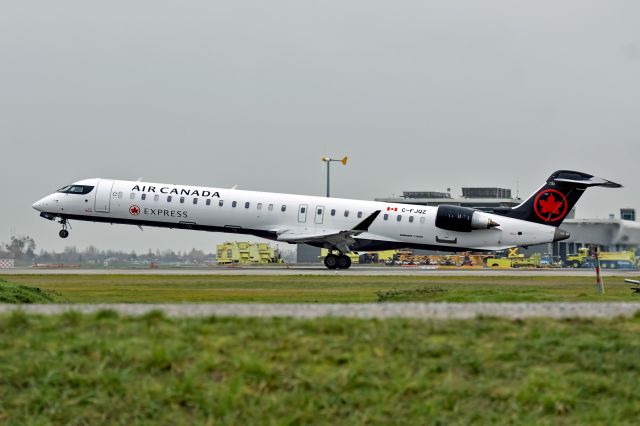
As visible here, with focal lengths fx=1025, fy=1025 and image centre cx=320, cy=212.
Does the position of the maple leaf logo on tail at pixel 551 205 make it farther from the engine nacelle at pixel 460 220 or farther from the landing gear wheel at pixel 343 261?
the landing gear wheel at pixel 343 261

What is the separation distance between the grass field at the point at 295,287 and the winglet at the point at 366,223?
6908mm

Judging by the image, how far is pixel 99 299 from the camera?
33812 mm

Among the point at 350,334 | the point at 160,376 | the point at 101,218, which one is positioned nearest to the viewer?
the point at 160,376

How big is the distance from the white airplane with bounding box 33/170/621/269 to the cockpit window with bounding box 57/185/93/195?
0.22ft

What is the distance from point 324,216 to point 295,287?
1693cm

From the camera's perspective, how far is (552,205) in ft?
196

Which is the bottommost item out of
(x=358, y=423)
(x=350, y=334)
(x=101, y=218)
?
(x=358, y=423)

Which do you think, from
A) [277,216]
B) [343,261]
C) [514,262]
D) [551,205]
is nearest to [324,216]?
[277,216]

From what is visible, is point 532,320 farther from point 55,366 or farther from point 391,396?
point 55,366

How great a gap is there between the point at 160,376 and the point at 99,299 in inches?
829

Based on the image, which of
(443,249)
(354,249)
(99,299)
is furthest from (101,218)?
(99,299)

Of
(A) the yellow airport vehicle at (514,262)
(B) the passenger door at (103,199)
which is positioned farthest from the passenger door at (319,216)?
(A) the yellow airport vehicle at (514,262)

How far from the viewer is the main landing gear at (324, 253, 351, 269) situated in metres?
60.8

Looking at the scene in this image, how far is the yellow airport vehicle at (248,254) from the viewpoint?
99.7m
